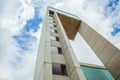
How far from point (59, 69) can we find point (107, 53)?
6.54 meters

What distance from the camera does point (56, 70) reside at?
13.3 m

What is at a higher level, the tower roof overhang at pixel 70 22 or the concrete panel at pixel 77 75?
the concrete panel at pixel 77 75

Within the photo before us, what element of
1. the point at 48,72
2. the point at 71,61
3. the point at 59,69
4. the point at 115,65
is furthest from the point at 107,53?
the point at 48,72

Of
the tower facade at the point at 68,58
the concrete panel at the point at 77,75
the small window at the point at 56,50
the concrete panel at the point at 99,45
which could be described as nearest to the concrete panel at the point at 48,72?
the tower facade at the point at 68,58

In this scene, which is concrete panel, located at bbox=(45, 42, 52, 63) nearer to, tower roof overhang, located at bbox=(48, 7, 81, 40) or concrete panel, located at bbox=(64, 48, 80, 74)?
concrete panel, located at bbox=(64, 48, 80, 74)

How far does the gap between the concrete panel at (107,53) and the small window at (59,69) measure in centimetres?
569

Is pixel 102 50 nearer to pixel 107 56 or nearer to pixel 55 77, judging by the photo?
pixel 107 56

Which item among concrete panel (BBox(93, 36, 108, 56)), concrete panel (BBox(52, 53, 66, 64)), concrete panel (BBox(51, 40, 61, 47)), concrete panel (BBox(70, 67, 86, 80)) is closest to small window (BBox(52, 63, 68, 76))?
concrete panel (BBox(52, 53, 66, 64))

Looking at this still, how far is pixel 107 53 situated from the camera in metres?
16.7

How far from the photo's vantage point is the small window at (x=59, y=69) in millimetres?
13134

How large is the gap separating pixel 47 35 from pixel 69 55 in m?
4.90

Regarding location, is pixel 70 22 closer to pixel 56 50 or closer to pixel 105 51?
pixel 105 51

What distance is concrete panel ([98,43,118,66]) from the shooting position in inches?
618

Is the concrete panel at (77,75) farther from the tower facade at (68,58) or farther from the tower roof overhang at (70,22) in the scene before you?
the tower roof overhang at (70,22)
